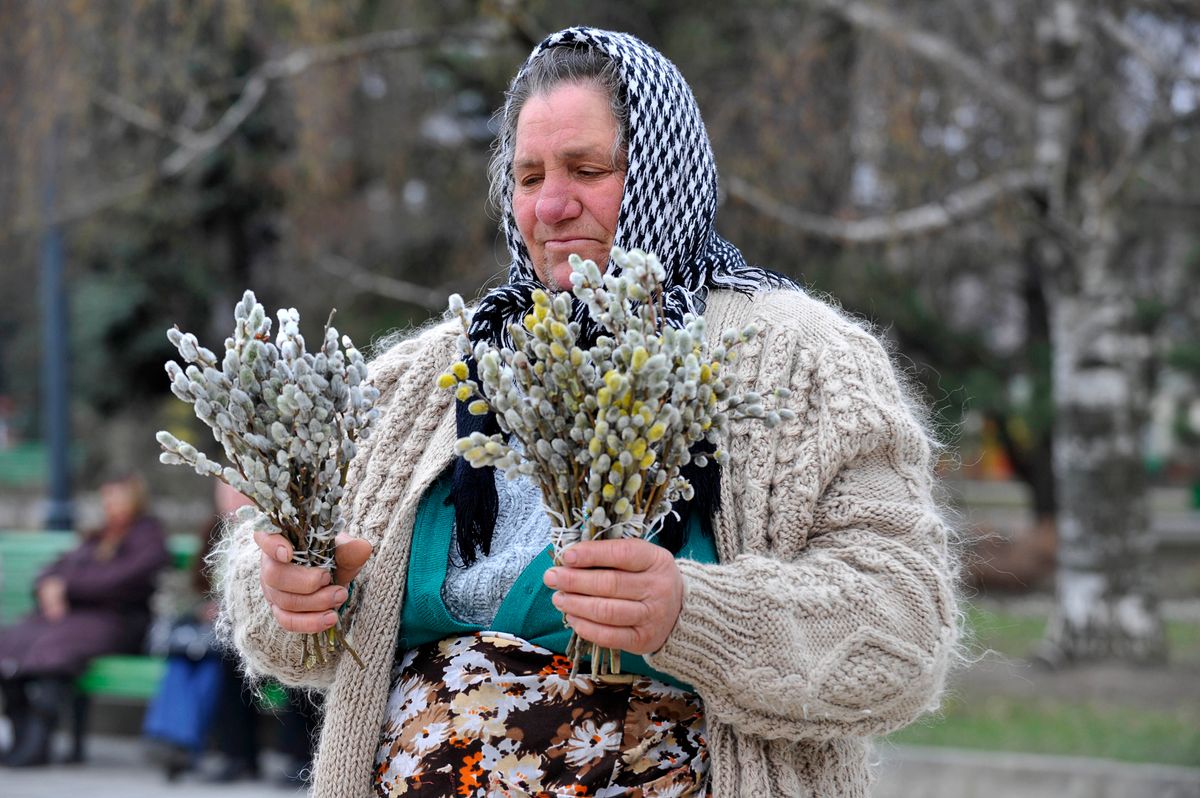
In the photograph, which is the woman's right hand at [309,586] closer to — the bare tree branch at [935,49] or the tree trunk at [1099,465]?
the bare tree branch at [935,49]

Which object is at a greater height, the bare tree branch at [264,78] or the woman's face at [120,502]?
the bare tree branch at [264,78]

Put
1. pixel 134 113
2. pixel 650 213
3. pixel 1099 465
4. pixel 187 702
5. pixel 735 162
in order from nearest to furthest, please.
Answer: pixel 650 213 → pixel 187 702 → pixel 1099 465 → pixel 735 162 → pixel 134 113

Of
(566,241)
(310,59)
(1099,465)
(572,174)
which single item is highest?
(310,59)

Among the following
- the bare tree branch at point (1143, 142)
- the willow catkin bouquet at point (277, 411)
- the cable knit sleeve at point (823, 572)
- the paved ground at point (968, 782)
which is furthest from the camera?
the bare tree branch at point (1143, 142)

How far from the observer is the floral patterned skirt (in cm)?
205

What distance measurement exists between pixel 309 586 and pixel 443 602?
0.24 meters

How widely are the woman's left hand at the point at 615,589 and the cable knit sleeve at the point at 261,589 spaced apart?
1.69 feet

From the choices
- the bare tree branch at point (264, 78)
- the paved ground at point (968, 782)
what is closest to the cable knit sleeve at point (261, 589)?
the paved ground at point (968, 782)

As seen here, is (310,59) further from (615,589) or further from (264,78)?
(615,589)

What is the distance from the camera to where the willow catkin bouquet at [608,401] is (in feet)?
5.58

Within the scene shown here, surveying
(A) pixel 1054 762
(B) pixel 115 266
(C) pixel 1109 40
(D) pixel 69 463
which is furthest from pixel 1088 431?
(B) pixel 115 266

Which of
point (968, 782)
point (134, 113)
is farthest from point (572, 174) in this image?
point (134, 113)

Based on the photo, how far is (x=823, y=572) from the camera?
2010 mm

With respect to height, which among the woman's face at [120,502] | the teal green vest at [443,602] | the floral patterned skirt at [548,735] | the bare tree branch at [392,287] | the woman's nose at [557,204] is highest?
the woman's nose at [557,204]
